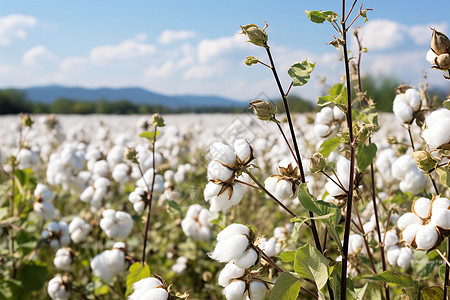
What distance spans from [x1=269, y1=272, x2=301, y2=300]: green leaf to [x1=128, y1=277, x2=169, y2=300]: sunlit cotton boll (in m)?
0.23

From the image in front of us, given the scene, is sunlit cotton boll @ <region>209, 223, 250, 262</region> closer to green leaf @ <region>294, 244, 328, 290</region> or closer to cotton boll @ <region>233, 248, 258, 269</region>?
cotton boll @ <region>233, 248, 258, 269</region>

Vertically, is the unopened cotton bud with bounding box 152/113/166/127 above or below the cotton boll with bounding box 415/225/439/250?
above

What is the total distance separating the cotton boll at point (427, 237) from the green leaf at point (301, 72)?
39cm

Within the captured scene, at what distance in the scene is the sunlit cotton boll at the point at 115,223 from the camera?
1833 mm

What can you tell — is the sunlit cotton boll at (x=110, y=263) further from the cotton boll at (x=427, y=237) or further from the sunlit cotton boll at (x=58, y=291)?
the cotton boll at (x=427, y=237)

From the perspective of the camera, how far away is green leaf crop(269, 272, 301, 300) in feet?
2.78

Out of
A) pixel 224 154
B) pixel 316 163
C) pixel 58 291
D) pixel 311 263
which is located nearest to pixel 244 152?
pixel 224 154

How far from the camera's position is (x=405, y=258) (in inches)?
52.9

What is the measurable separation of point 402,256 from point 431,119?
0.68 metres

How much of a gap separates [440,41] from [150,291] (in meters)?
0.81

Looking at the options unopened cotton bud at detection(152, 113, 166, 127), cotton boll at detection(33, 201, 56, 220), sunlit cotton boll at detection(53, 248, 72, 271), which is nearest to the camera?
unopened cotton bud at detection(152, 113, 166, 127)

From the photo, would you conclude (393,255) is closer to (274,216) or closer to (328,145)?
(328,145)

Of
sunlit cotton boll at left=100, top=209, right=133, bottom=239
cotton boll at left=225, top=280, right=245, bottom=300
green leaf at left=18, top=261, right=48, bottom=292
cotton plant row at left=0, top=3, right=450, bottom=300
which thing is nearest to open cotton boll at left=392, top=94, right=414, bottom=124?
cotton plant row at left=0, top=3, right=450, bottom=300

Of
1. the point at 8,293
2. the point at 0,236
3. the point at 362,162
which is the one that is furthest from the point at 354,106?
the point at 0,236
